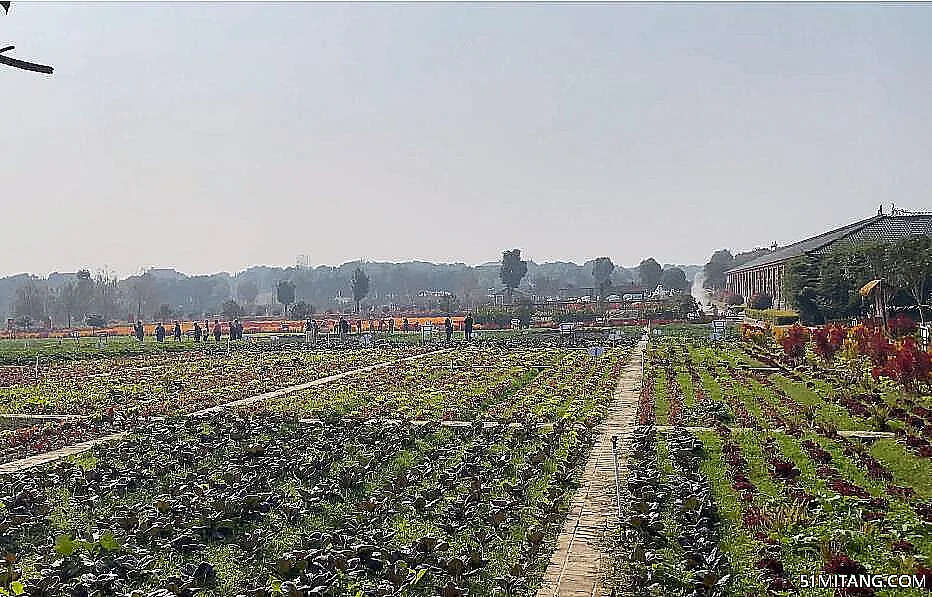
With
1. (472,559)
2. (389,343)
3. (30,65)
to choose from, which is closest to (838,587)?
(472,559)

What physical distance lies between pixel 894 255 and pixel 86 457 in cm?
3624

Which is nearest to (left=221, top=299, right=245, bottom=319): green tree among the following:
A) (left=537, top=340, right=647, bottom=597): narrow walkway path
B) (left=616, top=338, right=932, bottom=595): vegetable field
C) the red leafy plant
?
(left=616, top=338, right=932, bottom=595): vegetable field

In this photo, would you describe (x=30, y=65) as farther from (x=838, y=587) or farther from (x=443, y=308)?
(x=443, y=308)

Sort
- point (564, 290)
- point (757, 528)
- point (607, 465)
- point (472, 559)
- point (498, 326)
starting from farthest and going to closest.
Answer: point (564, 290), point (498, 326), point (607, 465), point (757, 528), point (472, 559)

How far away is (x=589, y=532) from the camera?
8203mm

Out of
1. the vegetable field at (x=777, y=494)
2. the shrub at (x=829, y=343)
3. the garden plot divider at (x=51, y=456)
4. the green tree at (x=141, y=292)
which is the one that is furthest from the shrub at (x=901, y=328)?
the green tree at (x=141, y=292)

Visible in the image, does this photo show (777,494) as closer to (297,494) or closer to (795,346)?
(297,494)

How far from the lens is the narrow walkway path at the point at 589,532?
6.83m

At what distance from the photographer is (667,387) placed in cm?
2100

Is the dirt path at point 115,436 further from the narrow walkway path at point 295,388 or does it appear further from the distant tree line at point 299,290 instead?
the distant tree line at point 299,290

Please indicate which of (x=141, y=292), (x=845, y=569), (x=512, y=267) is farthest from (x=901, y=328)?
(x=141, y=292)

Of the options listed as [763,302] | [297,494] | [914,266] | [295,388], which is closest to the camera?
[297,494]

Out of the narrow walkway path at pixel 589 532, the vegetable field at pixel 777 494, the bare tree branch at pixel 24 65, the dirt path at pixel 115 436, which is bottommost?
the narrow walkway path at pixel 589 532

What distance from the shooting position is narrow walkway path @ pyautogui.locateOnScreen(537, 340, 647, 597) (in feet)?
22.4
